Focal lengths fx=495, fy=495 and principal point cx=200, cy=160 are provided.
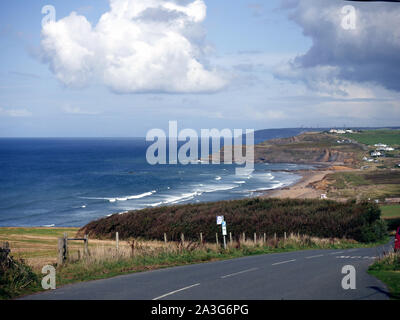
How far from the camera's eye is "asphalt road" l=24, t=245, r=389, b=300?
1105 centimetres

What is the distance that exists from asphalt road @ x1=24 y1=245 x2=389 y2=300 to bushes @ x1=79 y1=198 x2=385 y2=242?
21.1 m

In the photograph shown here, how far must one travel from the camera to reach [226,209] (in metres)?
43.3

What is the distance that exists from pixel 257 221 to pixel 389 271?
25.1m

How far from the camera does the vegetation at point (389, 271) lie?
11.6 m

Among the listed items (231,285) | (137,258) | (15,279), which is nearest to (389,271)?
(231,285)

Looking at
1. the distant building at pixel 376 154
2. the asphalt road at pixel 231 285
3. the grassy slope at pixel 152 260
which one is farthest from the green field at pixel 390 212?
the distant building at pixel 376 154

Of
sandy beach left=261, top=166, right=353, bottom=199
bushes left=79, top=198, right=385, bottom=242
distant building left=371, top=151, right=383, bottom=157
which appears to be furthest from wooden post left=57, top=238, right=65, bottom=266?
distant building left=371, top=151, right=383, bottom=157

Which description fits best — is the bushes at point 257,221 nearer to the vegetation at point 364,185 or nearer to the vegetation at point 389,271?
the vegetation at point 389,271

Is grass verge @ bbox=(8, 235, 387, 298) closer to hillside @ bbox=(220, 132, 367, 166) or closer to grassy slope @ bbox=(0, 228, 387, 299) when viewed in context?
grassy slope @ bbox=(0, 228, 387, 299)

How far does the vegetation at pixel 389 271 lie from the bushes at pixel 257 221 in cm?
2060

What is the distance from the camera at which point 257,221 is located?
3919 cm

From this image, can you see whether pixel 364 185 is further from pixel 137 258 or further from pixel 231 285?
pixel 231 285
